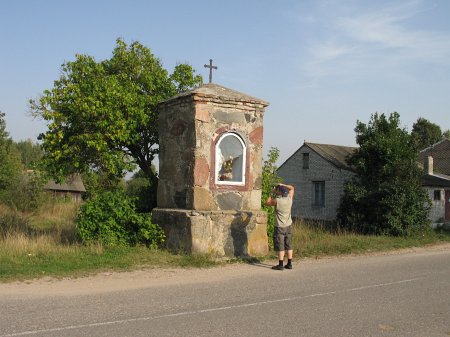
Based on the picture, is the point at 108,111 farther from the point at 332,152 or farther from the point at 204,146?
the point at 332,152

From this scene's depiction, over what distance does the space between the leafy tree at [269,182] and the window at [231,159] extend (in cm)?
118

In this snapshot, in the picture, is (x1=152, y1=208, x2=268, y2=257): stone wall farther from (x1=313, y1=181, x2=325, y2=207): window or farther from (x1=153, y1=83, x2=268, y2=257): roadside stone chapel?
(x1=313, y1=181, x2=325, y2=207): window

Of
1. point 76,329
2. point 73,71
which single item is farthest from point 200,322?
point 73,71

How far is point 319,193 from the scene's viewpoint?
3297 centimetres

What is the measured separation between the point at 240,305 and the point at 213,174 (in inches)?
189

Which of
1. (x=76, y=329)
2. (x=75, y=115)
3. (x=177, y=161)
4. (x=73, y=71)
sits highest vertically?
(x=73, y=71)

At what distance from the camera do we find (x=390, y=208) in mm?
18672

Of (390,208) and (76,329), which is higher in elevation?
(390,208)

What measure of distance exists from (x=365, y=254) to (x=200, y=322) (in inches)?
329

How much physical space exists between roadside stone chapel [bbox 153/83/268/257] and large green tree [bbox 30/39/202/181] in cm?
113

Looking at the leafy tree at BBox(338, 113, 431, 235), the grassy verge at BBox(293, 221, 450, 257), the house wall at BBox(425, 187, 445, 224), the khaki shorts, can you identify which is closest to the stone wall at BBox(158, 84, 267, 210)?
the khaki shorts

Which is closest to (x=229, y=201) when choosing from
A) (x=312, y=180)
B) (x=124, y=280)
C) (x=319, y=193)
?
(x=124, y=280)

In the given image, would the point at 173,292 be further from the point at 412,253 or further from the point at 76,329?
the point at 412,253

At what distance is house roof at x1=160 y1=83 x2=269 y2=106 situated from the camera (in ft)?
36.9
